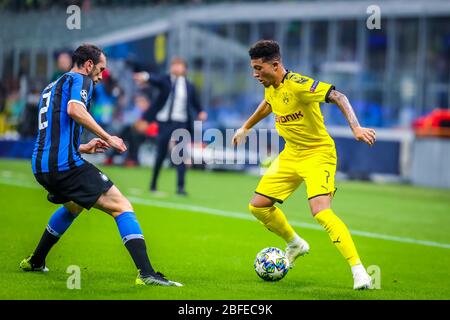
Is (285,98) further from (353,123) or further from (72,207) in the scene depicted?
(72,207)

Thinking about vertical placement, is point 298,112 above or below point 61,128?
above

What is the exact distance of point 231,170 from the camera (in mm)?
23953

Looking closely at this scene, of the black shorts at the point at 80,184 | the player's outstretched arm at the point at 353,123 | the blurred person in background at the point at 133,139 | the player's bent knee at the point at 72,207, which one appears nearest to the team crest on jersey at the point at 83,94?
the black shorts at the point at 80,184

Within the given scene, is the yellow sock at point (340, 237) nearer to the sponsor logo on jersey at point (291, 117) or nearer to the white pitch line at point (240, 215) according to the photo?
the sponsor logo on jersey at point (291, 117)

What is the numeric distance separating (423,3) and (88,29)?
38.3 feet

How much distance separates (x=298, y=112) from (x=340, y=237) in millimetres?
1298

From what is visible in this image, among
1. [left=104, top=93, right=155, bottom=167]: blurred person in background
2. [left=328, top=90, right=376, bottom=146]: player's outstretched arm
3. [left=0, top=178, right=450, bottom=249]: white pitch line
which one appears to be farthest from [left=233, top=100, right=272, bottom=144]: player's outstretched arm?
[left=104, top=93, right=155, bottom=167]: blurred person in background

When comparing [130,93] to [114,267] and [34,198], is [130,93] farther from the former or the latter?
[114,267]

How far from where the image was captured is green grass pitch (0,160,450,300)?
8031 millimetres

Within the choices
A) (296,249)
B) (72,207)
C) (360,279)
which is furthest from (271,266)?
(72,207)

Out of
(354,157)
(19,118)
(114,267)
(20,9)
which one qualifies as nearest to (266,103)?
(114,267)

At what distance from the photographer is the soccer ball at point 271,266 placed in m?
8.59

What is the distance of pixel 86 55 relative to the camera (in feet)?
26.4

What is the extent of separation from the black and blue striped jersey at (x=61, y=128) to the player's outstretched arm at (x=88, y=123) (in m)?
0.10
